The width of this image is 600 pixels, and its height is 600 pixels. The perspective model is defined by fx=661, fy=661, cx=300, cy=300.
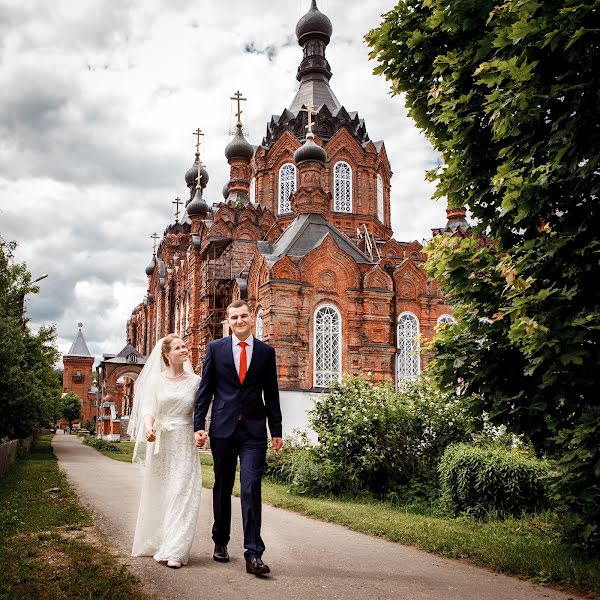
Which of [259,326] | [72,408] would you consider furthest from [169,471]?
[72,408]

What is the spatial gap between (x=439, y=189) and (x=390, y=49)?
167 cm

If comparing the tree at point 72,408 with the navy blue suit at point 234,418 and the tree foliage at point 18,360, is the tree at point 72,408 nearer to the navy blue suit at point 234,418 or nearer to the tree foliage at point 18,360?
the tree foliage at point 18,360

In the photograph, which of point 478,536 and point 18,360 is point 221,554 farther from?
point 18,360

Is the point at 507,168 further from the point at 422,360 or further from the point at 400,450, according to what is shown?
the point at 422,360

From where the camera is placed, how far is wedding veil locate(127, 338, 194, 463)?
621 cm

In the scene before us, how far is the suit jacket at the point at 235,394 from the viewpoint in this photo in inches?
227

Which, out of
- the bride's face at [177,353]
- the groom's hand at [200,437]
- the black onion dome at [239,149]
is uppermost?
the black onion dome at [239,149]

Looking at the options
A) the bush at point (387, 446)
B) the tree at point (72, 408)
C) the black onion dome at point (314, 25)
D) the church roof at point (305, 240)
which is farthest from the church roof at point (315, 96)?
the tree at point (72, 408)

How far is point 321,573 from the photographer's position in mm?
5406

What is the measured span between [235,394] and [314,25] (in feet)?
120

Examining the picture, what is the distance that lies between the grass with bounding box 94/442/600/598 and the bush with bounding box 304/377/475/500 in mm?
700

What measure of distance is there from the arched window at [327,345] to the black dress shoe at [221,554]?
1862 centimetres

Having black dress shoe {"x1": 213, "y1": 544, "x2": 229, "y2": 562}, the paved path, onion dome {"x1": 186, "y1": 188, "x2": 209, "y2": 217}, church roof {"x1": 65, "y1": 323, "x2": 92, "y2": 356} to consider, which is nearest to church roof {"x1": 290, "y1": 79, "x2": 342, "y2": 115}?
onion dome {"x1": 186, "y1": 188, "x2": 209, "y2": 217}

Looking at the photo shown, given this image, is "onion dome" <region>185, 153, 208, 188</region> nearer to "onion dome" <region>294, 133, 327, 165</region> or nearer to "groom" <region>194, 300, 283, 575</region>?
"onion dome" <region>294, 133, 327, 165</region>
